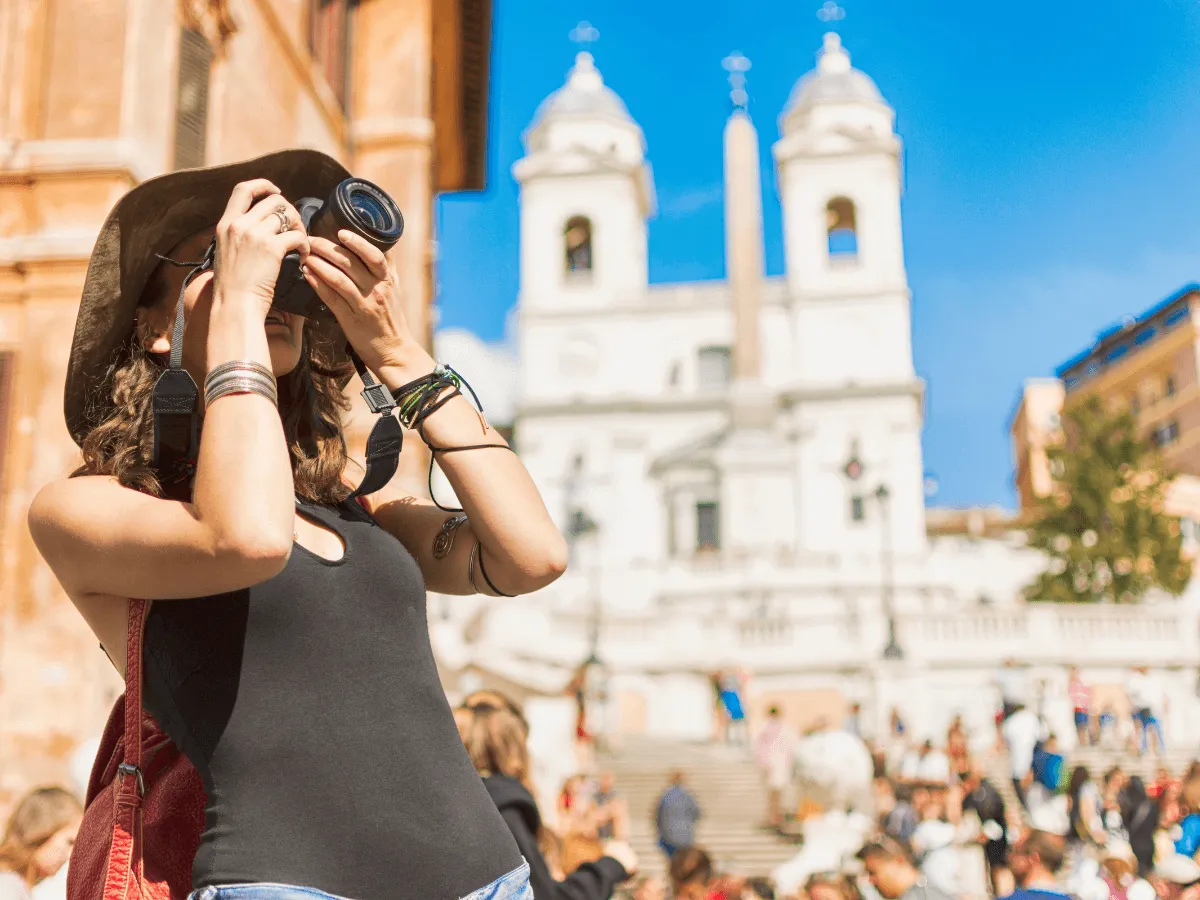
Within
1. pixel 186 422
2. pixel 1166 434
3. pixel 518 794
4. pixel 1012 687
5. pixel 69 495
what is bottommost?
pixel 1012 687

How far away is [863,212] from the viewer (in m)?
58.5

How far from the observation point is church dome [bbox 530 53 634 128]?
64.7 metres

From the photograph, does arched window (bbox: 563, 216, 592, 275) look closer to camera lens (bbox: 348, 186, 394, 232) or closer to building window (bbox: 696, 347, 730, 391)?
building window (bbox: 696, 347, 730, 391)

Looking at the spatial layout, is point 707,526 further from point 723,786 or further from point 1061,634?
point 723,786

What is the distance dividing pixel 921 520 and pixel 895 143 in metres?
17.4

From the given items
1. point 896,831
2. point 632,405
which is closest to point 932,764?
point 896,831

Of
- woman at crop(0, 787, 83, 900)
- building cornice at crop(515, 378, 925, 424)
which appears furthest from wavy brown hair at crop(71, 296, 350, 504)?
building cornice at crop(515, 378, 925, 424)

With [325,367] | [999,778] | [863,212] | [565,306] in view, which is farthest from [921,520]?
[325,367]

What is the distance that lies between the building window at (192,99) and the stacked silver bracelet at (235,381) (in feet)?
22.7

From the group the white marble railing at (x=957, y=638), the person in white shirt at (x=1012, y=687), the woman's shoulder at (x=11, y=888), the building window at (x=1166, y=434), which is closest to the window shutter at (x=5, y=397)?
the woman's shoulder at (x=11, y=888)

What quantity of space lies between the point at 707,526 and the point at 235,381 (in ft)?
180

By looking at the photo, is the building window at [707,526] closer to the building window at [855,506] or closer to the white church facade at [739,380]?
the white church facade at [739,380]

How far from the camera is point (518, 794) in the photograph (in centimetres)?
367

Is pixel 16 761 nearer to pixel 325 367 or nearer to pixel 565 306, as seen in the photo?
pixel 325 367
